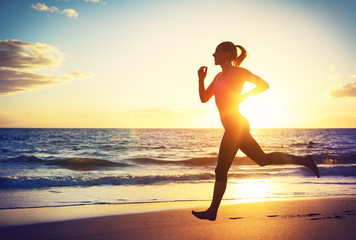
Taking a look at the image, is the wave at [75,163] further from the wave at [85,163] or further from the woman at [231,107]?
the woman at [231,107]

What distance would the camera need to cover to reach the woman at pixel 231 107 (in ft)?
11.3

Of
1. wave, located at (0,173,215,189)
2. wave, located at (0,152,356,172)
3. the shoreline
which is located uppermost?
the shoreline

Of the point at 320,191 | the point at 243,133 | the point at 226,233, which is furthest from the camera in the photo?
the point at 320,191

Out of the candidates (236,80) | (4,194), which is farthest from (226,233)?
(4,194)

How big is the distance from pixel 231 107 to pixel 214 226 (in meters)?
1.95

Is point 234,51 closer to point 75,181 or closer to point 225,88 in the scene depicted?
point 225,88

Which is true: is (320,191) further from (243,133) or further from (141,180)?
(243,133)

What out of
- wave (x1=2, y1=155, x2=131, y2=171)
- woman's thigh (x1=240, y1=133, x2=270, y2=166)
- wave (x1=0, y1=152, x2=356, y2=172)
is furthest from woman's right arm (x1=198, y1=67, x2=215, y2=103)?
wave (x1=2, y1=155, x2=131, y2=171)

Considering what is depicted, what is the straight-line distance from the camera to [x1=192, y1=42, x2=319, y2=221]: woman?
3.44 metres

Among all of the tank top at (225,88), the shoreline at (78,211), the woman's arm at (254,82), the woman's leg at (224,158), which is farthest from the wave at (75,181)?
the woman's arm at (254,82)

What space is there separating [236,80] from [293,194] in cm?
602

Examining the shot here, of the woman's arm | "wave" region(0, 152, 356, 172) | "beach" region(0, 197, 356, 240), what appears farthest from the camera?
"wave" region(0, 152, 356, 172)

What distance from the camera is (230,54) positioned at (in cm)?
363

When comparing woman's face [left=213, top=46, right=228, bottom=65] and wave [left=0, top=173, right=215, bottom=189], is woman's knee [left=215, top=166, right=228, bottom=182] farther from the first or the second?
wave [left=0, top=173, right=215, bottom=189]
